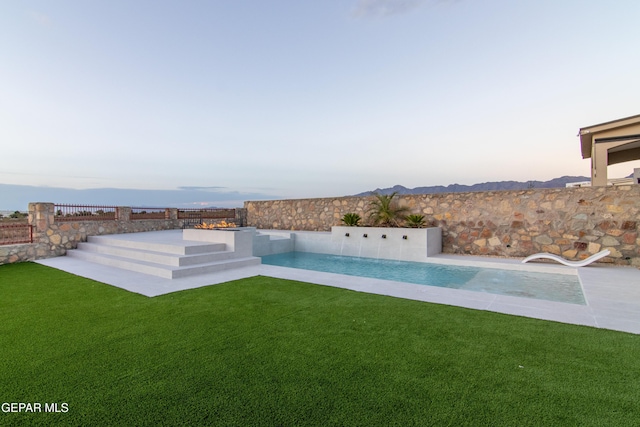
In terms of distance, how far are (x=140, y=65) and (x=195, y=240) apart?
728 centimetres

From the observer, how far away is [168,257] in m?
7.78

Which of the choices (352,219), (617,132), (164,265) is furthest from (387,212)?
(617,132)

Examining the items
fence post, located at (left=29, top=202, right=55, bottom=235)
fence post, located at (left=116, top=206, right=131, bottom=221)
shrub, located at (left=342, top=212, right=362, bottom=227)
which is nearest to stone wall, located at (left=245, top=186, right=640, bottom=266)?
shrub, located at (left=342, top=212, right=362, bottom=227)

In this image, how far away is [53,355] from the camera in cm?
308

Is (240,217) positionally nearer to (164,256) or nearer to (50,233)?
(50,233)

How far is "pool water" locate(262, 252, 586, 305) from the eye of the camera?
6293mm

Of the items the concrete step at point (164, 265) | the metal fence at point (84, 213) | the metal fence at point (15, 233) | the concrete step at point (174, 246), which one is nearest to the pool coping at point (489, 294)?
the concrete step at point (164, 265)

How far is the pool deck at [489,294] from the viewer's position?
4.41m

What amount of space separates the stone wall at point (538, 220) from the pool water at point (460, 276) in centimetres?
198

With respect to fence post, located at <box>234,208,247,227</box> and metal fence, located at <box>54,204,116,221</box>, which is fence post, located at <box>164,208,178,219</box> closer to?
metal fence, located at <box>54,204,116,221</box>

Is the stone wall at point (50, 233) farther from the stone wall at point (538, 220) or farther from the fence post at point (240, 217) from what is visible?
the stone wall at point (538, 220)

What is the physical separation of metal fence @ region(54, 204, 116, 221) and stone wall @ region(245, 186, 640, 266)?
10.5 metres

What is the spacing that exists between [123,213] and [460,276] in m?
13.0

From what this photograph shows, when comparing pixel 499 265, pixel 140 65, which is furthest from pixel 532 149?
pixel 140 65
